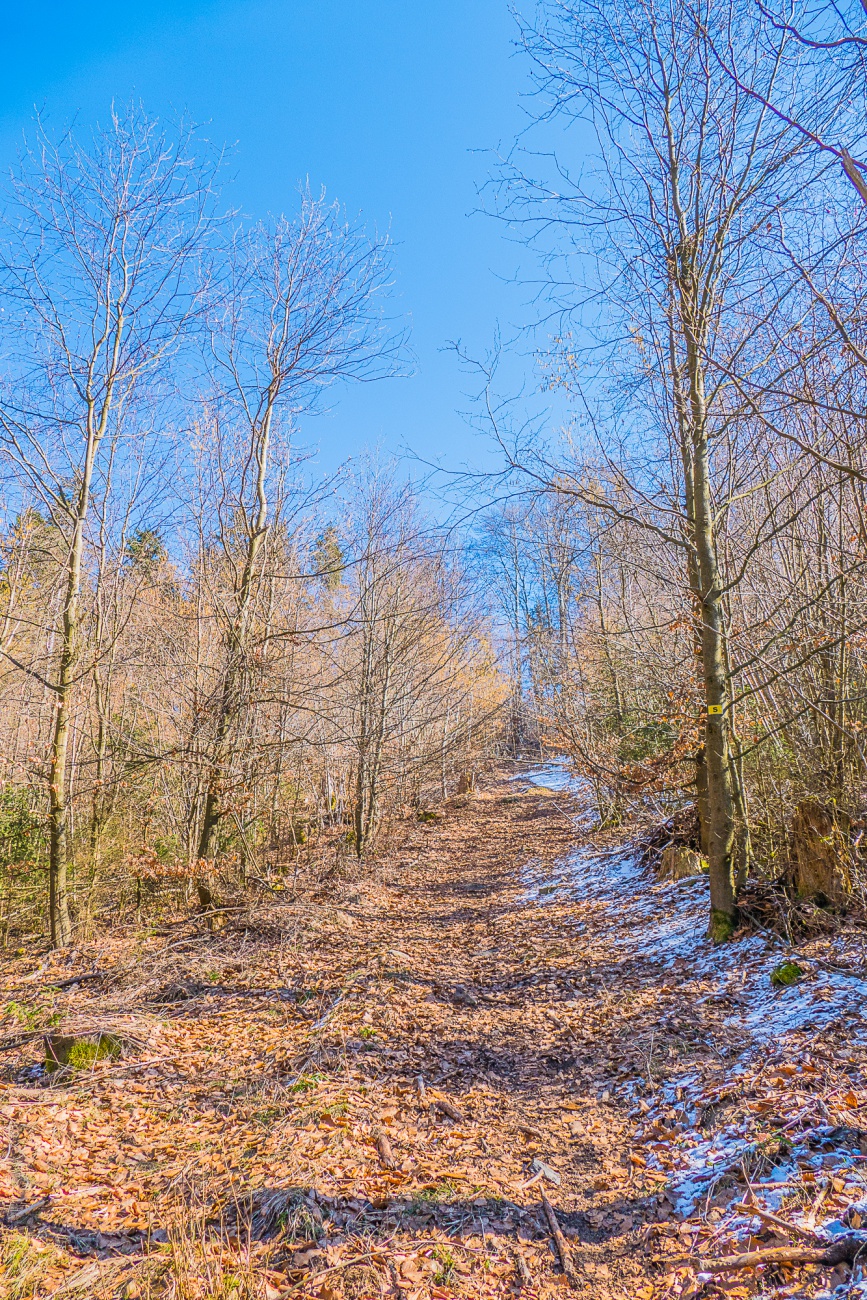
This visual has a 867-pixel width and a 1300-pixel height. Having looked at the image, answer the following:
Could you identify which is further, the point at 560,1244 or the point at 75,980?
the point at 75,980

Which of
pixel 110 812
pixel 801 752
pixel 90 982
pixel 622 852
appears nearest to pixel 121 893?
pixel 110 812

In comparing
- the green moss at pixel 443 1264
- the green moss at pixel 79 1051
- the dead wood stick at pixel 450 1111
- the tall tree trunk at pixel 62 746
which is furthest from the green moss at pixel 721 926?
the tall tree trunk at pixel 62 746

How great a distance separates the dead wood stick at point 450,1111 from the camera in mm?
3773

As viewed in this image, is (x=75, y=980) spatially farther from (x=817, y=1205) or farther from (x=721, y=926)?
(x=817, y=1205)

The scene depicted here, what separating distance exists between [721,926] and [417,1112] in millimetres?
2976

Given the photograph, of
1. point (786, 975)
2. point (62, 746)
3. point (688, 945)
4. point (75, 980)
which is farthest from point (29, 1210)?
point (688, 945)

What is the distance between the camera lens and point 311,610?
12172mm

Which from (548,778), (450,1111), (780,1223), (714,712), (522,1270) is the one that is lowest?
(548,778)

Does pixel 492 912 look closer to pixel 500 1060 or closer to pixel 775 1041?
pixel 500 1060

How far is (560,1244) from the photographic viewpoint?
2736 millimetres

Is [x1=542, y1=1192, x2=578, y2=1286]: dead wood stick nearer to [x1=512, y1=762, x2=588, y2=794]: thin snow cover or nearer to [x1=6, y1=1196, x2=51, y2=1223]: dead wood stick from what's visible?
[x1=6, y1=1196, x2=51, y2=1223]: dead wood stick

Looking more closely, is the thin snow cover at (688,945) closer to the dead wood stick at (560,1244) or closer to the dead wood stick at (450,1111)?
the dead wood stick at (560,1244)

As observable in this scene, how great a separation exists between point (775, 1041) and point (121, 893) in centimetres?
793

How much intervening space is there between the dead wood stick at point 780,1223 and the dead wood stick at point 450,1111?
168 centimetres
